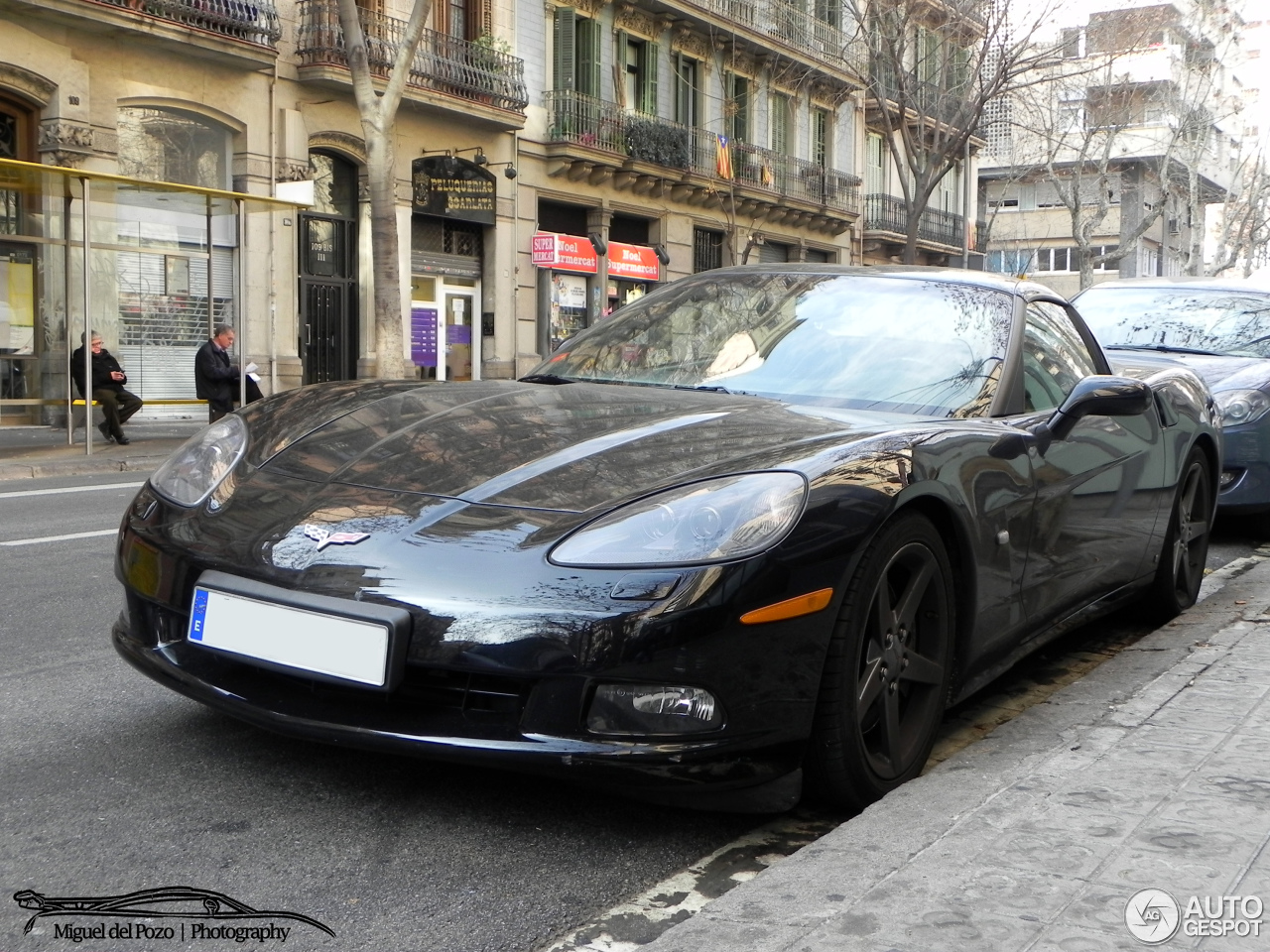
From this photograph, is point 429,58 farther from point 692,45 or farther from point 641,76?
point 692,45

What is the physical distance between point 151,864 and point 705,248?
29.9 m

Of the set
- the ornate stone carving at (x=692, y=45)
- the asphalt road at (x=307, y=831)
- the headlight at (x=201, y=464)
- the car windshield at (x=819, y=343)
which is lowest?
the asphalt road at (x=307, y=831)

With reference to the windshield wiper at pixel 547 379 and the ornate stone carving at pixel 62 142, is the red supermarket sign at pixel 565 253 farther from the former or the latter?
the windshield wiper at pixel 547 379

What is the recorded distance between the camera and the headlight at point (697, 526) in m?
2.65

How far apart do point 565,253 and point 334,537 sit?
24319 millimetres

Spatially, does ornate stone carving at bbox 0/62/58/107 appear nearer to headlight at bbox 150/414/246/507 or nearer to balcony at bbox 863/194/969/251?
headlight at bbox 150/414/246/507

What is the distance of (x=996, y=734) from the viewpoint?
3.42 metres

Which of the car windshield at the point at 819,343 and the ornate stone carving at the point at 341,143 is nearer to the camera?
the car windshield at the point at 819,343

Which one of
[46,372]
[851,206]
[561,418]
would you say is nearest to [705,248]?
[851,206]

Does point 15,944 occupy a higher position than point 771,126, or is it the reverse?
point 771,126

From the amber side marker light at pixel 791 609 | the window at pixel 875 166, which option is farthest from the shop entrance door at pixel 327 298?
the window at pixel 875 166

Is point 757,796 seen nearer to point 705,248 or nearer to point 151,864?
point 151,864

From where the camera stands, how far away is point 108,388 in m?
15.8

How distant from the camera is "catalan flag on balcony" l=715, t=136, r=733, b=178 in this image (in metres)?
30.4
